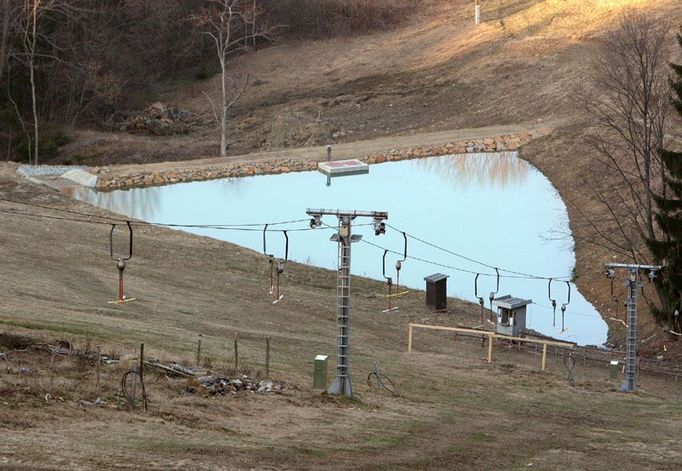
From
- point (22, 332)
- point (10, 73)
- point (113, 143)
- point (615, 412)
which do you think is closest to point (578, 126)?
point (113, 143)

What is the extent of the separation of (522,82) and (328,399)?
55.8 meters

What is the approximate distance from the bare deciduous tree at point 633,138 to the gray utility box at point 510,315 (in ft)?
18.4

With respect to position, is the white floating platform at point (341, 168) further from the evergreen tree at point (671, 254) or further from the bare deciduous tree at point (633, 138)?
the evergreen tree at point (671, 254)

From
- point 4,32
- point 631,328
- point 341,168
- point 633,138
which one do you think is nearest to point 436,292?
point 631,328

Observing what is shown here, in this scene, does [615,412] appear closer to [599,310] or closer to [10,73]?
[599,310]

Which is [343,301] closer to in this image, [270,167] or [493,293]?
[493,293]

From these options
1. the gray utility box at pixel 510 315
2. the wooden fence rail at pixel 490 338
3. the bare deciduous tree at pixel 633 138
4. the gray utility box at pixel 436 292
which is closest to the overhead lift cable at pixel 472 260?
the bare deciduous tree at pixel 633 138

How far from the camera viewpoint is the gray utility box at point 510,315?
40.7 meters

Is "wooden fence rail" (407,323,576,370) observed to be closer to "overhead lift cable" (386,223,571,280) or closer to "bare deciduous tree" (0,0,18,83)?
"overhead lift cable" (386,223,571,280)

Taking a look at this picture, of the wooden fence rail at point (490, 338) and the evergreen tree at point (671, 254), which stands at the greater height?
the evergreen tree at point (671, 254)

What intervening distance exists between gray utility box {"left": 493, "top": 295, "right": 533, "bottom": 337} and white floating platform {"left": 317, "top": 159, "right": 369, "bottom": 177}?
83.0ft

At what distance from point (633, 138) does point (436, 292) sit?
12928 mm

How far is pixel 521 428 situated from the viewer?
25.3 m

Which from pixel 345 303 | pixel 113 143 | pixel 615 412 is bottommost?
pixel 615 412
